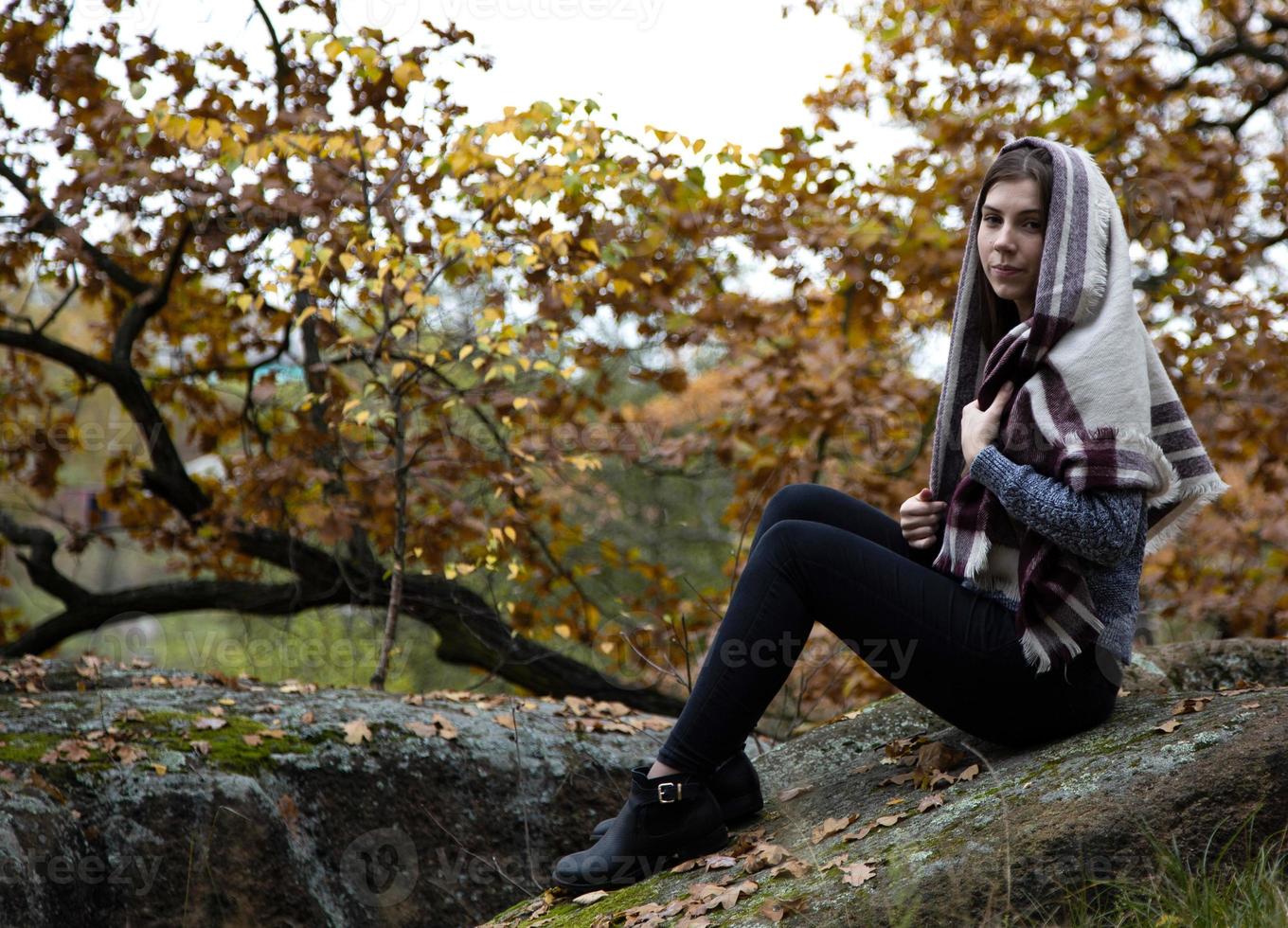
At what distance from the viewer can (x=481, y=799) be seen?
338cm

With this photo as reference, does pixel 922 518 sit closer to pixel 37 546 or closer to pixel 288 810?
pixel 288 810

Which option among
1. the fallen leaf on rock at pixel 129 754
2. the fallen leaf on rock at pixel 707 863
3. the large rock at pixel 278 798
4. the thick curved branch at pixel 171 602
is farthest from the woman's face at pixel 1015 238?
the thick curved branch at pixel 171 602

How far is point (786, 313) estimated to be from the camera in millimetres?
6297

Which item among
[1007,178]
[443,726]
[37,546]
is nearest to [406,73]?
[443,726]

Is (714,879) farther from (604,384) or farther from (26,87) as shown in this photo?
(26,87)

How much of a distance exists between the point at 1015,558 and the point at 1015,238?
28.7 inches

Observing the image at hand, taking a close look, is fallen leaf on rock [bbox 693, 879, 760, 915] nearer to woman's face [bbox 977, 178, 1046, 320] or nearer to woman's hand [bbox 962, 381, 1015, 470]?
woman's hand [bbox 962, 381, 1015, 470]

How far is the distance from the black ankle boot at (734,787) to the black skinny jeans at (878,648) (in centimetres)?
15

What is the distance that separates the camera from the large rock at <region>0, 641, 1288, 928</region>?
208 centimetres

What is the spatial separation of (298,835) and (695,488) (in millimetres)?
11470

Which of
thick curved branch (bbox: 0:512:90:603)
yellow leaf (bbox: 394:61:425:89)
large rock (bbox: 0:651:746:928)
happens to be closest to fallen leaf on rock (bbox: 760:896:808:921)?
large rock (bbox: 0:651:746:928)

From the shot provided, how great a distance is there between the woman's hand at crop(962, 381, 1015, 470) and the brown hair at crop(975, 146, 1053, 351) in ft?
1.14

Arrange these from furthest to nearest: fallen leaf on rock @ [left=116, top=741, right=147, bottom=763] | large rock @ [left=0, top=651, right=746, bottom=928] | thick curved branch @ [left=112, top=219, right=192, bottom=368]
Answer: thick curved branch @ [left=112, top=219, right=192, bottom=368], fallen leaf on rock @ [left=116, top=741, right=147, bottom=763], large rock @ [left=0, top=651, right=746, bottom=928]

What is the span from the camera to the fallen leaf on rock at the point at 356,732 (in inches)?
130
